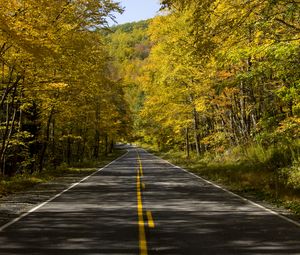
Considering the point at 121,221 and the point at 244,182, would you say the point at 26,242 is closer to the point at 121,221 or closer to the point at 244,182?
the point at 121,221

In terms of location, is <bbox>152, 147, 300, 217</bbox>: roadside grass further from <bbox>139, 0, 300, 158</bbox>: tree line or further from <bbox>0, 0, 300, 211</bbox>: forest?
<bbox>139, 0, 300, 158</bbox>: tree line

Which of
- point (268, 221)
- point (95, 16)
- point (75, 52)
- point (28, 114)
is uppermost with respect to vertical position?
point (95, 16)

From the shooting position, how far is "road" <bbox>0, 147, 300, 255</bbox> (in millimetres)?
7746

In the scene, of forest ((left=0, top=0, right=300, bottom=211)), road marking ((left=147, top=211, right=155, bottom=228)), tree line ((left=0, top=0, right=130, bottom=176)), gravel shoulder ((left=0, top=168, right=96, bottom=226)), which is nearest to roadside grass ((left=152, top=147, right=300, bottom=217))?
forest ((left=0, top=0, right=300, bottom=211))

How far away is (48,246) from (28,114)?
21.1 m

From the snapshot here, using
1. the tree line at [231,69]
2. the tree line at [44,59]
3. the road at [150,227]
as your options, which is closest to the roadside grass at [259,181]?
the road at [150,227]

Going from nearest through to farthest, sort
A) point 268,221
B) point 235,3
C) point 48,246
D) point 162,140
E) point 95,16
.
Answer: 1. point 48,246
2. point 268,221
3. point 235,3
4. point 95,16
5. point 162,140

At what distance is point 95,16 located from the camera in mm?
22016

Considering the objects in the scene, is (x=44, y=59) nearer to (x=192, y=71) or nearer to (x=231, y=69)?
(x=231, y=69)

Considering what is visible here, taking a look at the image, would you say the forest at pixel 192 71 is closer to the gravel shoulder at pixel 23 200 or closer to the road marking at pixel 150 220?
the gravel shoulder at pixel 23 200

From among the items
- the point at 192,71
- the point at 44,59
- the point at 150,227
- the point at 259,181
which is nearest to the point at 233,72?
the point at 192,71

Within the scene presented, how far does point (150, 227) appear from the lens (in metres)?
9.67

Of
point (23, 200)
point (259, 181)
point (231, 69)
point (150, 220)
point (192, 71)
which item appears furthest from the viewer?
point (192, 71)

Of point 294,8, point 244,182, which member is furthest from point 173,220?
point 244,182
